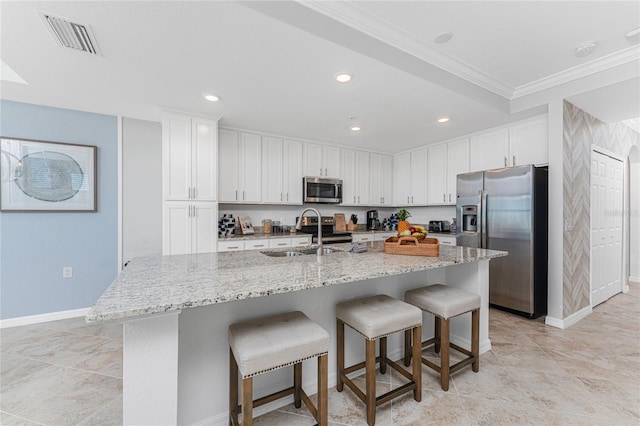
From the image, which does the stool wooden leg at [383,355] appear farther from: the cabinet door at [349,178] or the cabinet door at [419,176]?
the cabinet door at [419,176]

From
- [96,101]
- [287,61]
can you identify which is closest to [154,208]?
[96,101]

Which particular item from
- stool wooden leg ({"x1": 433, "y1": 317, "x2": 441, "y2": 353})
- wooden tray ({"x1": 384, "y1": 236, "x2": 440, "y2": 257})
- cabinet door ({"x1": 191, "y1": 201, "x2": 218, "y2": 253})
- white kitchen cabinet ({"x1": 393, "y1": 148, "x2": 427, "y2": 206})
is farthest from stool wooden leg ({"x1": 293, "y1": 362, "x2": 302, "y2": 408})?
white kitchen cabinet ({"x1": 393, "y1": 148, "x2": 427, "y2": 206})

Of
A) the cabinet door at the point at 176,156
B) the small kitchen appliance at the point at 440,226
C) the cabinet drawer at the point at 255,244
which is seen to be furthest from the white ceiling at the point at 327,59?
the small kitchen appliance at the point at 440,226

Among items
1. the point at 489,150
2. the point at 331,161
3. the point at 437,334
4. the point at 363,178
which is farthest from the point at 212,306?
the point at 489,150

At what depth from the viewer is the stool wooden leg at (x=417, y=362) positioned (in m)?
1.59

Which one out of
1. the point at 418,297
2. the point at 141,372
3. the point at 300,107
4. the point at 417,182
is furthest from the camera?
the point at 417,182

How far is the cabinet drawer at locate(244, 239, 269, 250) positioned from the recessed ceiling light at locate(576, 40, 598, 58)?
3673mm

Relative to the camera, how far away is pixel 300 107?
9.67ft

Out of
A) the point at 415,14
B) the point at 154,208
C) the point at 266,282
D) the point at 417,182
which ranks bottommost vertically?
the point at 266,282

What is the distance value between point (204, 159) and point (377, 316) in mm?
2720

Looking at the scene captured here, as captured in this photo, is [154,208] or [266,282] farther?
[154,208]

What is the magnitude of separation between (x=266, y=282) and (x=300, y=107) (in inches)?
90.6

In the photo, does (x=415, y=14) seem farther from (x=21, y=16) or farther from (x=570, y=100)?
(x=21, y=16)

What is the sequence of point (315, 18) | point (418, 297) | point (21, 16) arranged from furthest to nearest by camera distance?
point (418, 297), point (315, 18), point (21, 16)
